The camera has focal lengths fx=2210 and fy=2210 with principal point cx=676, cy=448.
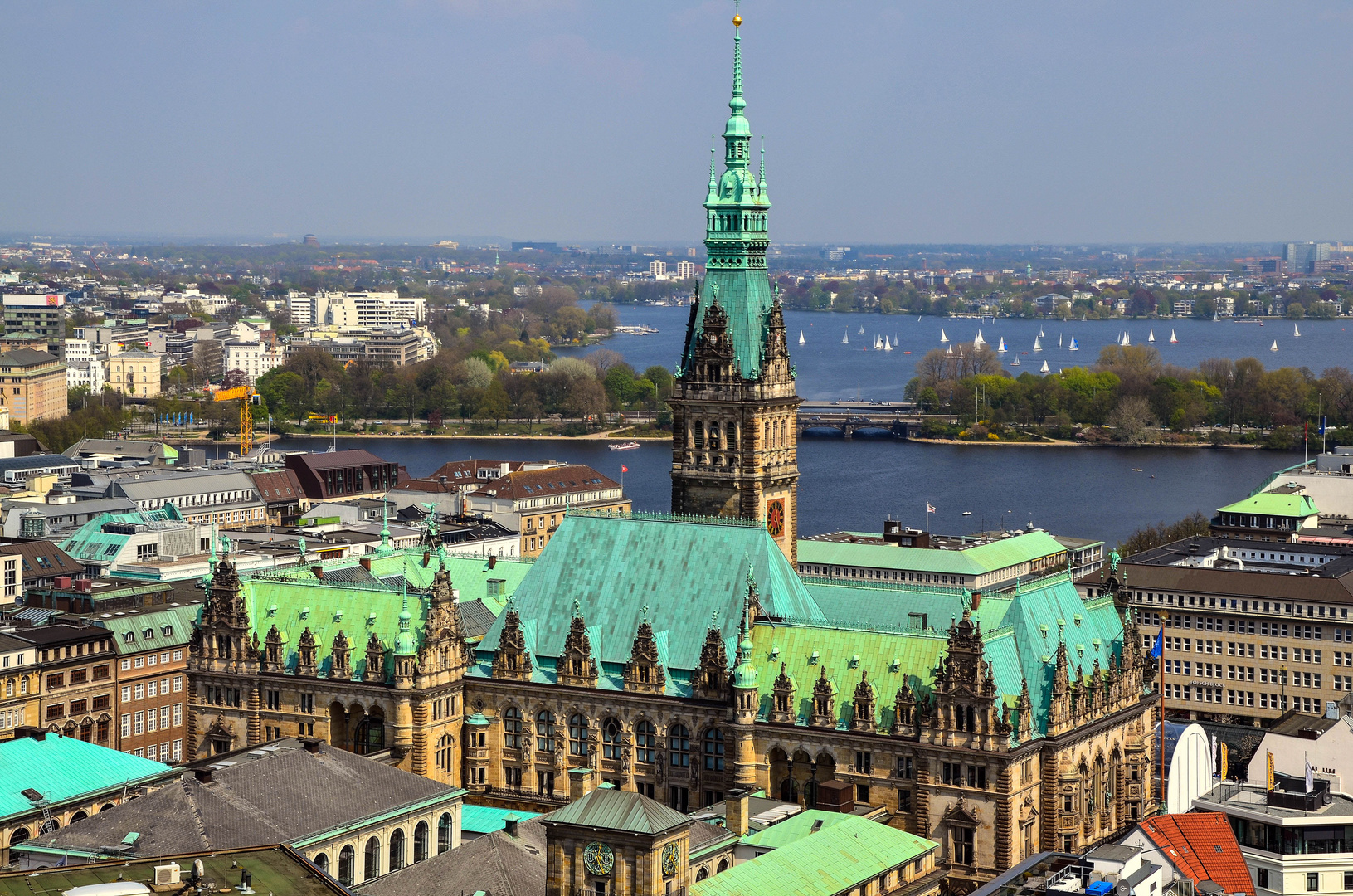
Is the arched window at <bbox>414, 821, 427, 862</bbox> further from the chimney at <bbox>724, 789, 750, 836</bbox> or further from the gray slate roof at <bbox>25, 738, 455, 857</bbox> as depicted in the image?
the chimney at <bbox>724, 789, 750, 836</bbox>

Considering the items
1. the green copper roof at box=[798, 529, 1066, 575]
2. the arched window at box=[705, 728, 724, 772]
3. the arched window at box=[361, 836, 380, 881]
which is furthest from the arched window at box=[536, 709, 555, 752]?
the green copper roof at box=[798, 529, 1066, 575]

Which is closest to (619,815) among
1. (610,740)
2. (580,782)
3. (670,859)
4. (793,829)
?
(670,859)

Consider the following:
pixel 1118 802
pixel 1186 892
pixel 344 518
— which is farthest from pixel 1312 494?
pixel 1186 892

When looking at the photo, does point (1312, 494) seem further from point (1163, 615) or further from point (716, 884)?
point (716, 884)

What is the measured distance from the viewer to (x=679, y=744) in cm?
8369

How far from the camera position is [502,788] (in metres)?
87.2

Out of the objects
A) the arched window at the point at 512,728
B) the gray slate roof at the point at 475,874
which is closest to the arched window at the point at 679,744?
the arched window at the point at 512,728

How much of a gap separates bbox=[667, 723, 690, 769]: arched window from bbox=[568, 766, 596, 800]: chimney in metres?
3.13

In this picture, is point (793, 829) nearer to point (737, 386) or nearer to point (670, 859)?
point (670, 859)

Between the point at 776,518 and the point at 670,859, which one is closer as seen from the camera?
the point at 670,859

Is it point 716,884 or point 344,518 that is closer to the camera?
point 716,884

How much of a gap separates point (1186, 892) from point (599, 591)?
88.9 feet

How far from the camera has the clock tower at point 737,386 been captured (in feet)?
319

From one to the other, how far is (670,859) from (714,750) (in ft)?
69.2
